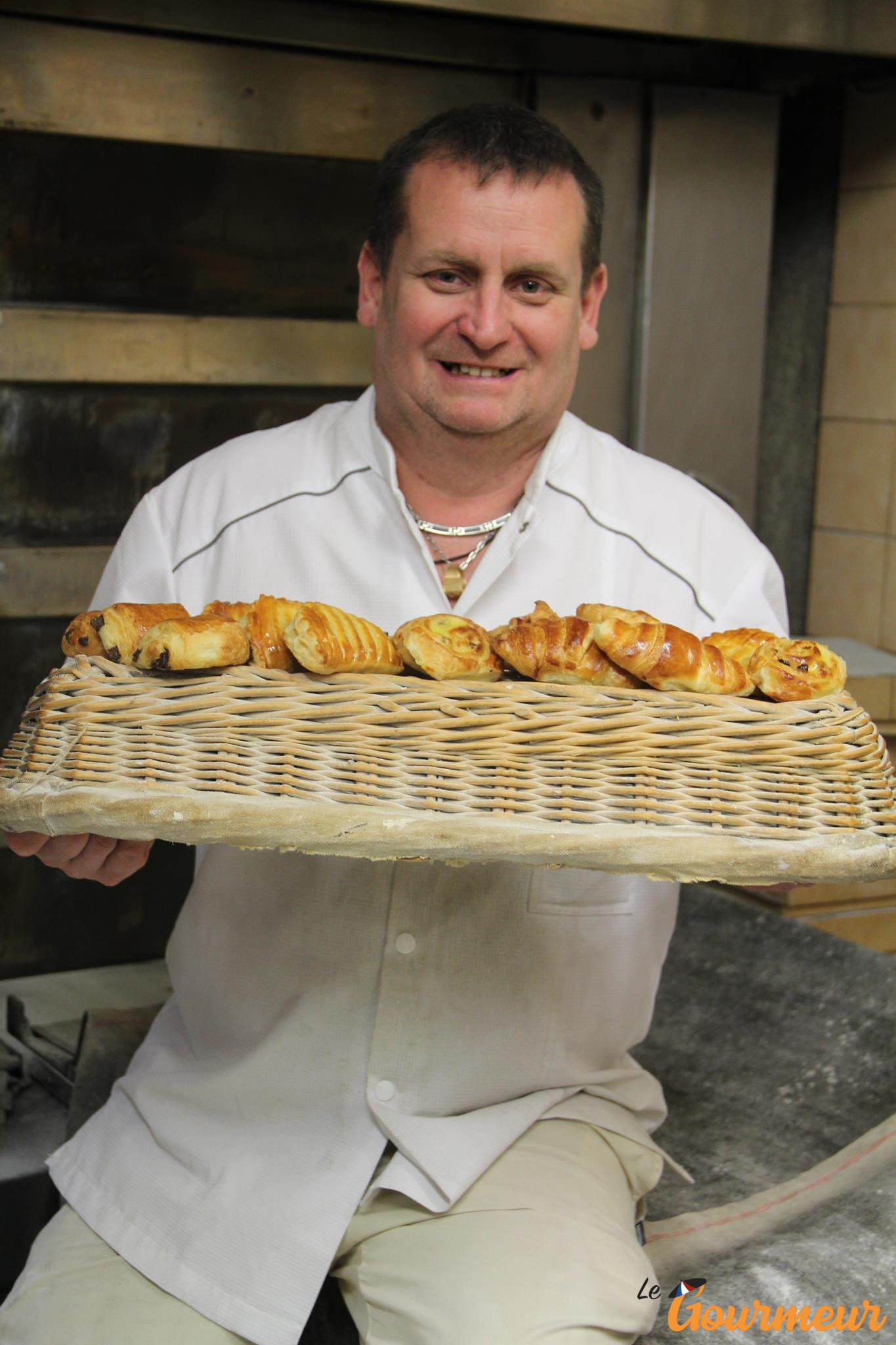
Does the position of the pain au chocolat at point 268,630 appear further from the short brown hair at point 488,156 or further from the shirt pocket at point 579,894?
the short brown hair at point 488,156

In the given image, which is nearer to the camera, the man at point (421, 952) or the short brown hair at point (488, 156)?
the man at point (421, 952)

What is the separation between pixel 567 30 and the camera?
225 centimetres

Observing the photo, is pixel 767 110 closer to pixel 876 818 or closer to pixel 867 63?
pixel 867 63

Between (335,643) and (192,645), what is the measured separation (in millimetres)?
119

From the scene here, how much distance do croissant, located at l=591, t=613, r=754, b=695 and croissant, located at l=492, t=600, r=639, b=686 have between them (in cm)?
1

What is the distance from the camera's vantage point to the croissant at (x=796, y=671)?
121 centimetres

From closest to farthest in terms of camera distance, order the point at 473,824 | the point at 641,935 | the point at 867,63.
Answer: the point at 473,824, the point at 641,935, the point at 867,63

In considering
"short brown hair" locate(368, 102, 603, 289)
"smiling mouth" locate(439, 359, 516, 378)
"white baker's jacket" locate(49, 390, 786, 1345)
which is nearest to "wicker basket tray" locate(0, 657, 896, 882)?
"white baker's jacket" locate(49, 390, 786, 1345)

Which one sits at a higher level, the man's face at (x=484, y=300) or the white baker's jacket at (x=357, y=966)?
the man's face at (x=484, y=300)

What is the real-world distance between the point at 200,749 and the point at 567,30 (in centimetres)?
162

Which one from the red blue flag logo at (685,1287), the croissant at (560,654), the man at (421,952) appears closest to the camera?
the croissant at (560,654)

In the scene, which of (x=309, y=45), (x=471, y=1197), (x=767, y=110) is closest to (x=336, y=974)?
(x=471, y=1197)

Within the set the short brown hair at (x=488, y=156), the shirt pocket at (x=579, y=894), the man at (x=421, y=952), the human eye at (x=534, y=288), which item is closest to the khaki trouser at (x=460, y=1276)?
the man at (x=421, y=952)

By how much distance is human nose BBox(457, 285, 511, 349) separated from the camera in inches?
61.4
